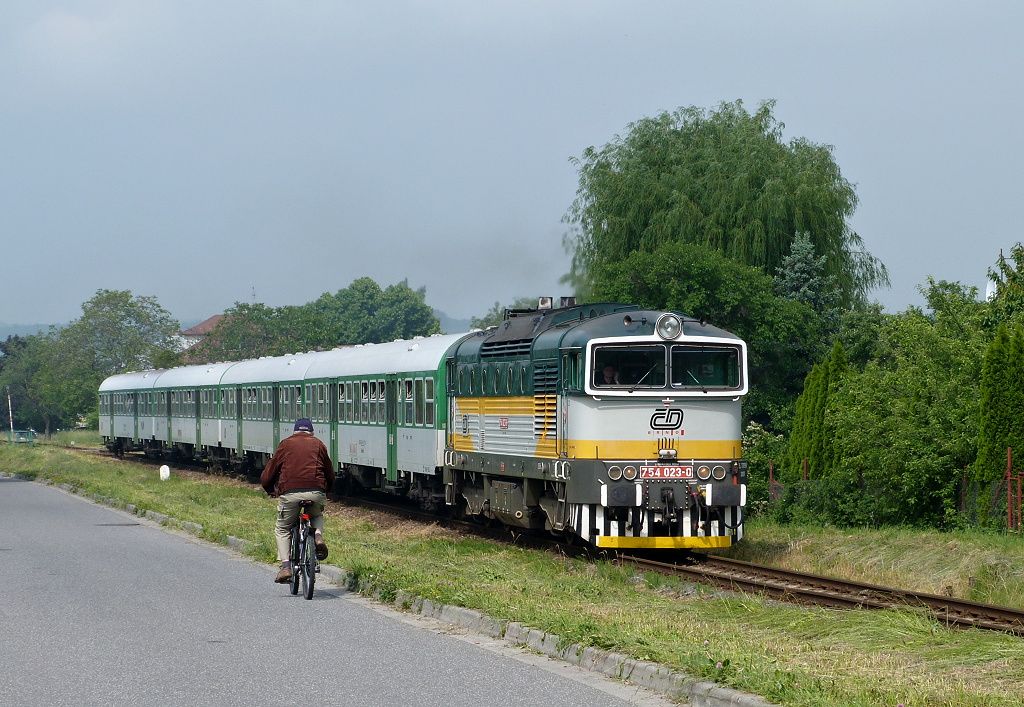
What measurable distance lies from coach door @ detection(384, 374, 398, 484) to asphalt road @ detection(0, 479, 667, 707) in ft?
33.4

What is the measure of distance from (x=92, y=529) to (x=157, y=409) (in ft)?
110

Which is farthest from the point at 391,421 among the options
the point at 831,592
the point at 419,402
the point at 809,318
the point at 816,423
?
the point at 809,318

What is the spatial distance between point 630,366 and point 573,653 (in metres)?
8.49

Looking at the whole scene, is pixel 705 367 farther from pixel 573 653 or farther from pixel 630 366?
pixel 573 653

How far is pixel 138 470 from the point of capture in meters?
46.8

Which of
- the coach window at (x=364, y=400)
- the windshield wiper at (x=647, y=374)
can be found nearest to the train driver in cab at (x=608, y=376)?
the windshield wiper at (x=647, y=374)

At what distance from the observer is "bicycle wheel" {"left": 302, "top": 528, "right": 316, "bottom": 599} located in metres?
14.9

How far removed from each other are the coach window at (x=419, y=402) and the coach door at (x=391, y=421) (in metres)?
1.64

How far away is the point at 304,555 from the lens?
15125mm

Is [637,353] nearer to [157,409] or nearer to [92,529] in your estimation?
[92,529]

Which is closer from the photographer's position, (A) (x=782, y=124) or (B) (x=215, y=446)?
(B) (x=215, y=446)

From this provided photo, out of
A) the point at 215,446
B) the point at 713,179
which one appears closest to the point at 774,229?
the point at 713,179

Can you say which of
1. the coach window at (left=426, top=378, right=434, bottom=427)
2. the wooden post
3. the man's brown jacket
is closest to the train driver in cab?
the man's brown jacket

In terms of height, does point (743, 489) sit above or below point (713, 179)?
below
